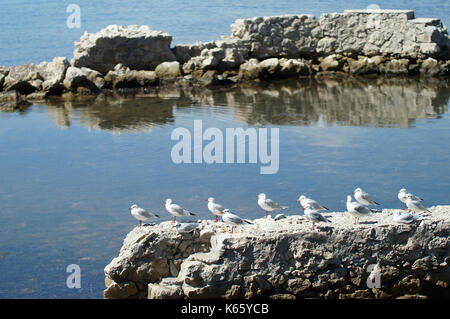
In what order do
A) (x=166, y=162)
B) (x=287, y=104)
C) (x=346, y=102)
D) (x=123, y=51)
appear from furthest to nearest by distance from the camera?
(x=123, y=51) < (x=346, y=102) < (x=287, y=104) < (x=166, y=162)

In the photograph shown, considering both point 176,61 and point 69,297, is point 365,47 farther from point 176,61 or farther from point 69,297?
point 69,297

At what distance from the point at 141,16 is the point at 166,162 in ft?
139

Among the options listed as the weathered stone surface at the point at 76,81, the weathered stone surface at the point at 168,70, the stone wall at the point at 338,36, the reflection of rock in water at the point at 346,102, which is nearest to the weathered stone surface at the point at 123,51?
the weathered stone surface at the point at 168,70

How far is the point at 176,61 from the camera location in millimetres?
37656

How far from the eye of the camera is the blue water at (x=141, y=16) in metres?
50.0

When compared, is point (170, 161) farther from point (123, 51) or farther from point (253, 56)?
point (253, 56)

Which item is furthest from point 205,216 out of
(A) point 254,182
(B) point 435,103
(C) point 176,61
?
(C) point 176,61

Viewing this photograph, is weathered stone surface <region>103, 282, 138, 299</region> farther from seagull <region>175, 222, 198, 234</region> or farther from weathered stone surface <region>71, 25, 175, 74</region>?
weathered stone surface <region>71, 25, 175, 74</region>

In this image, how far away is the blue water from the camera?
50.0 m

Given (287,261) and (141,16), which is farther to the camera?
(141,16)

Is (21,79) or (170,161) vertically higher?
(21,79)

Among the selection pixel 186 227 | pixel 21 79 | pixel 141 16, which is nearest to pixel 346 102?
pixel 21 79

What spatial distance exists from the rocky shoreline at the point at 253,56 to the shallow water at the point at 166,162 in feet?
6.03

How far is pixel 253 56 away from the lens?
1534 inches
